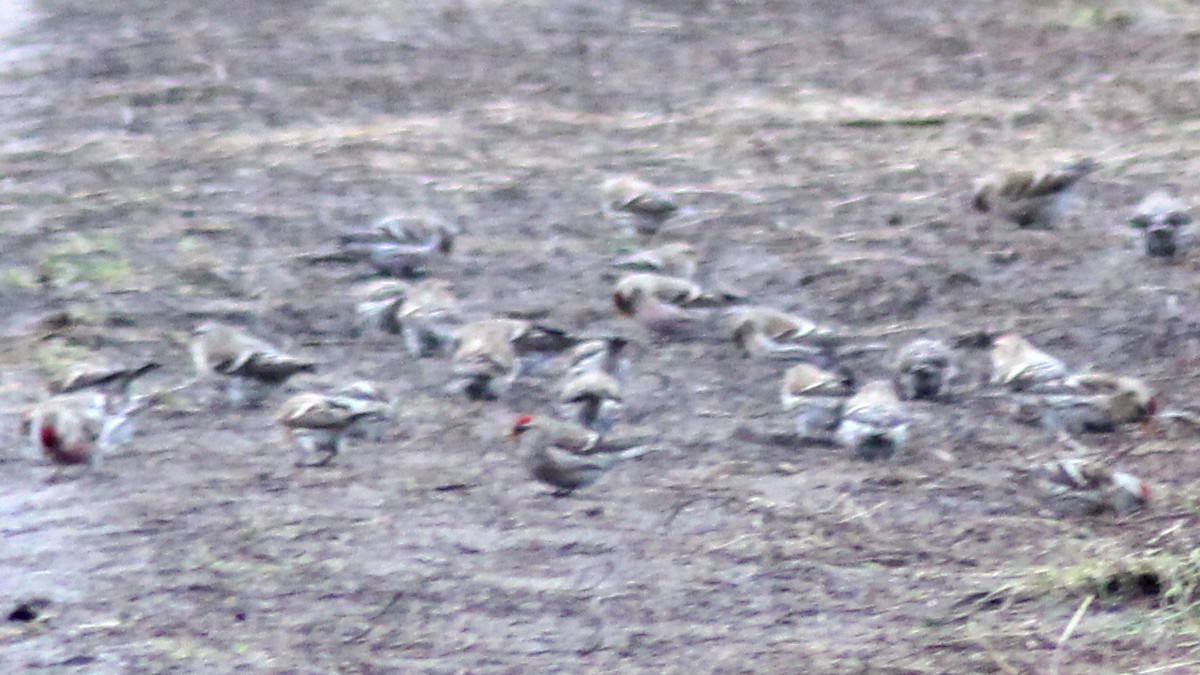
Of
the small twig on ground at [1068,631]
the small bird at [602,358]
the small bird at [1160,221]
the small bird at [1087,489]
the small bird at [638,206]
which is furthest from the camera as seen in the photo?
the small bird at [638,206]

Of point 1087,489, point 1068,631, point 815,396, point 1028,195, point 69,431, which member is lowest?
point 1068,631

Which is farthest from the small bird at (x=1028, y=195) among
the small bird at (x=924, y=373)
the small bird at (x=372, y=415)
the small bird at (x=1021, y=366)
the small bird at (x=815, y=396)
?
the small bird at (x=372, y=415)

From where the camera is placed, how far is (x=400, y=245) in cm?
217

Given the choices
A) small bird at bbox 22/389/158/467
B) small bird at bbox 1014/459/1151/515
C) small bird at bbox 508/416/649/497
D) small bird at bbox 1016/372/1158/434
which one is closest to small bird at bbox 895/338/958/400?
small bird at bbox 1016/372/1158/434

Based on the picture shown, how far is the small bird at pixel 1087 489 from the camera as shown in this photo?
5.67 feet

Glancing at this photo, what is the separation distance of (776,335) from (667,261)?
295 mm

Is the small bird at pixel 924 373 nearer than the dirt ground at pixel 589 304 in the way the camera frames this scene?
No

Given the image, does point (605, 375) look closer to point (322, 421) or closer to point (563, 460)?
point (563, 460)

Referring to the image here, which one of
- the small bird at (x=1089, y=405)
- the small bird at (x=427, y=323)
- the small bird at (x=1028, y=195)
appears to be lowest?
the small bird at (x=1089, y=405)

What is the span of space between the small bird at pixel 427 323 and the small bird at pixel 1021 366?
106 cm

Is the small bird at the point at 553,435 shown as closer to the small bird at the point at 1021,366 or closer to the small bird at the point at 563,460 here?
the small bird at the point at 563,460

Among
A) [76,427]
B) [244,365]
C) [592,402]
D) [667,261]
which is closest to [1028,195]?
[667,261]

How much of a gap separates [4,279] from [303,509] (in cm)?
87

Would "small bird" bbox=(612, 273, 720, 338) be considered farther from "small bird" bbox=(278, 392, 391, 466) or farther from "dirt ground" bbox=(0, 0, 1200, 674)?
"small bird" bbox=(278, 392, 391, 466)
